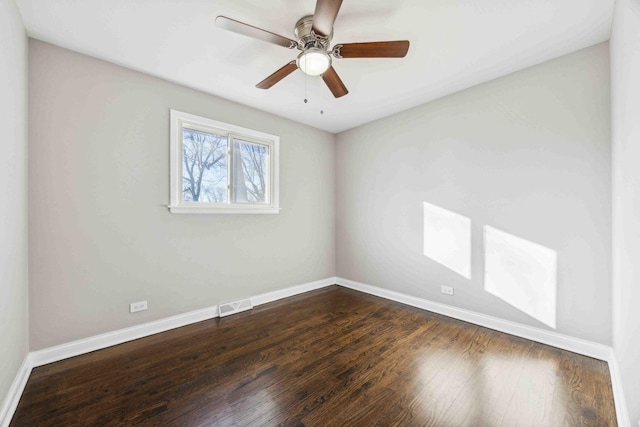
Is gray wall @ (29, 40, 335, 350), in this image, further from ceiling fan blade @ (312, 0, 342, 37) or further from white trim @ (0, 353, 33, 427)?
ceiling fan blade @ (312, 0, 342, 37)

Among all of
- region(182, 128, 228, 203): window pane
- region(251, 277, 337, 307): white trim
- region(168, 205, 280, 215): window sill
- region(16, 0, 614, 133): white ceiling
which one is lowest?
region(251, 277, 337, 307): white trim

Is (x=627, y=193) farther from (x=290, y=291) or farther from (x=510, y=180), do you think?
(x=290, y=291)

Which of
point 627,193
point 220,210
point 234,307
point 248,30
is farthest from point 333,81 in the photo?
point 234,307

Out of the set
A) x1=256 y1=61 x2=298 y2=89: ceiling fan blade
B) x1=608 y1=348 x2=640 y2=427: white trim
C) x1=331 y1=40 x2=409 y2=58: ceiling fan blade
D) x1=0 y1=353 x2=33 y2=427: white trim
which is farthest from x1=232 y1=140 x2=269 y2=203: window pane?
x1=608 y1=348 x2=640 y2=427: white trim

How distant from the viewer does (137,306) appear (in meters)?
2.55

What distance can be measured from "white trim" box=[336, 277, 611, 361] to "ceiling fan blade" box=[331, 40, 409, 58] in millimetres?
2723

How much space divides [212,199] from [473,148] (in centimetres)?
307

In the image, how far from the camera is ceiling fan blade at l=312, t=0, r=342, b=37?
146 cm

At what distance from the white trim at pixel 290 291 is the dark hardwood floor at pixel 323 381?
0.70 metres

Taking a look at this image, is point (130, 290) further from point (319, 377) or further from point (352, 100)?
point (352, 100)

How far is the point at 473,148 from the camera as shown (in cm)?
288

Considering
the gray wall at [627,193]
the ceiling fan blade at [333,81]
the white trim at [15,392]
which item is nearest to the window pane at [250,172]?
the ceiling fan blade at [333,81]

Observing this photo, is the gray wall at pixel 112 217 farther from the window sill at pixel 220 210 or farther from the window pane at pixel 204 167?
the window pane at pixel 204 167

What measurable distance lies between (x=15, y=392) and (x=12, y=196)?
1274 mm
